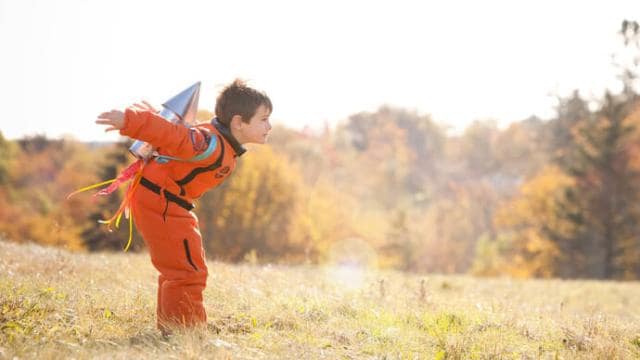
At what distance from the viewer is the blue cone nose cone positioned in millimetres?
4844

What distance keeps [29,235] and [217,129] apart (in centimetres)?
4913

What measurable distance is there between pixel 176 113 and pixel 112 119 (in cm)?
65

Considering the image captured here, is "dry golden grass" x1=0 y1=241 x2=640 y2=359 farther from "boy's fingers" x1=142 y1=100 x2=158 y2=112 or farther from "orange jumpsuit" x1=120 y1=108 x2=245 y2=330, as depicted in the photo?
"boy's fingers" x1=142 y1=100 x2=158 y2=112

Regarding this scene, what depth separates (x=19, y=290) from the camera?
549 cm

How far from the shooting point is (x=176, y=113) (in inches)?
190

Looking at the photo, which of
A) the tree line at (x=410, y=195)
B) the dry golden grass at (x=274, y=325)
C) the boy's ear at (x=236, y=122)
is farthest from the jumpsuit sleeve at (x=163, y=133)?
the tree line at (x=410, y=195)

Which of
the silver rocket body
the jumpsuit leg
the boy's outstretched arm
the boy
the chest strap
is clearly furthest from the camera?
the silver rocket body

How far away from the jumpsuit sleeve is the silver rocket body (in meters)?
0.24

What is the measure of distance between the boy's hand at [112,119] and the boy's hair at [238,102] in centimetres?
90

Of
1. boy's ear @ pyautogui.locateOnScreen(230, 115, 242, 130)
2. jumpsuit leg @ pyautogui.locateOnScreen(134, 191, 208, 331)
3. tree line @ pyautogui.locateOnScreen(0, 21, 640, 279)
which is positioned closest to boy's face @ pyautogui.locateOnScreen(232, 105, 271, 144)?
boy's ear @ pyautogui.locateOnScreen(230, 115, 242, 130)

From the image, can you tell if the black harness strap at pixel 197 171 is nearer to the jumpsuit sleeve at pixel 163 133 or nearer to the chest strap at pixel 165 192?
the chest strap at pixel 165 192

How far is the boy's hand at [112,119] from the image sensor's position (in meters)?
4.24

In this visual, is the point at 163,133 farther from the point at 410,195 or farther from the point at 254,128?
the point at 410,195

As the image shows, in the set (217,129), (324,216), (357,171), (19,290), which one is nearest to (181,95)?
(217,129)
